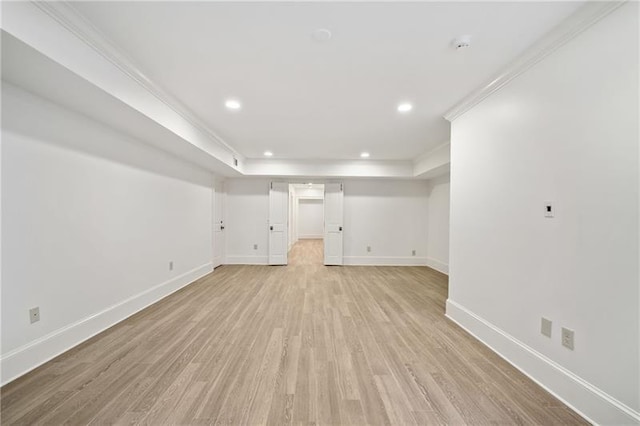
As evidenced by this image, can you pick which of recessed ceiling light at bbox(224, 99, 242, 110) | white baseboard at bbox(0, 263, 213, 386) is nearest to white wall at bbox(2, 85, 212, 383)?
white baseboard at bbox(0, 263, 213, 386)

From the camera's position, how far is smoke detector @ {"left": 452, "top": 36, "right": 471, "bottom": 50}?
5.02ft

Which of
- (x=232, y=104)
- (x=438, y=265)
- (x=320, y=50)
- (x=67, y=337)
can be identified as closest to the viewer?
(x=320, y=50)

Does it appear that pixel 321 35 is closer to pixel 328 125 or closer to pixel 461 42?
pixel 461 42

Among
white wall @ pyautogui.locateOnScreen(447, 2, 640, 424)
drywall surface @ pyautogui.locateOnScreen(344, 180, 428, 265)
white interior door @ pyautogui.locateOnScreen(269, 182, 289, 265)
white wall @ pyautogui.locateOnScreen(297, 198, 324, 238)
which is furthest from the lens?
white wall @ pyautogui.locateOnScreen(297, 198, 324, 238)

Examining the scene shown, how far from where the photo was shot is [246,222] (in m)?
5.59

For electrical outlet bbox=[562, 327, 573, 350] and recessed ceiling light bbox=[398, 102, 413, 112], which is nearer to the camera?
electrical outlet bbox=[562, 327, 573, 350]

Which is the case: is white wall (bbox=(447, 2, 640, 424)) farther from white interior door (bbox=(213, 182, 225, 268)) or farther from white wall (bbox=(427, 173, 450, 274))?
white interior door (bbox=(213, 182, 225, 268))

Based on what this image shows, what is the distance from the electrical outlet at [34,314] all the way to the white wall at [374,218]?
382 centimetres

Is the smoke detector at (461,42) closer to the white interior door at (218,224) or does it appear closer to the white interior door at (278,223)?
the white interior door at (278,223)

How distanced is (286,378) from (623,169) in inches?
94.1

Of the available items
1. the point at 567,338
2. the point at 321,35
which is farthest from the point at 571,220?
the point at 321,35

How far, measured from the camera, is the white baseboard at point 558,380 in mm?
1218

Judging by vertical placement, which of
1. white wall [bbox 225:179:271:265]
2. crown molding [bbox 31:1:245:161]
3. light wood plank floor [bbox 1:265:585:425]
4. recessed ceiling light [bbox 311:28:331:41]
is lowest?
light wood plank floor [bbox 1:265:585:425]

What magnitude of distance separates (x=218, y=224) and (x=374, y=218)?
372 centimetres
